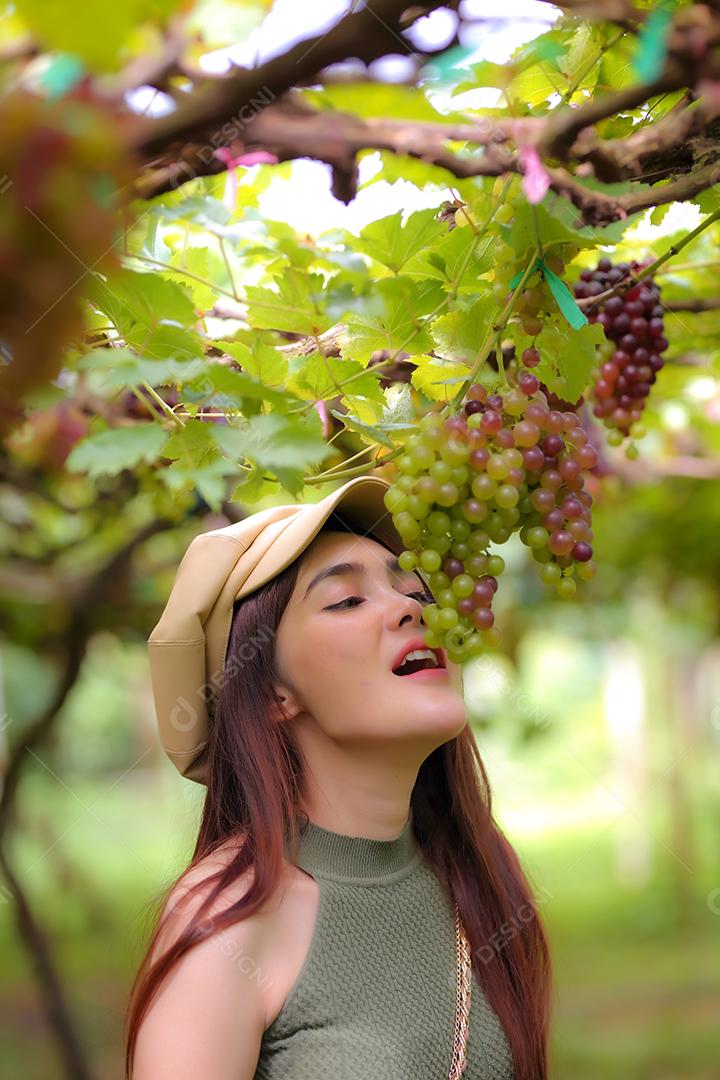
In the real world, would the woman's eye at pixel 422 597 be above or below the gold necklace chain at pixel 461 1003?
above

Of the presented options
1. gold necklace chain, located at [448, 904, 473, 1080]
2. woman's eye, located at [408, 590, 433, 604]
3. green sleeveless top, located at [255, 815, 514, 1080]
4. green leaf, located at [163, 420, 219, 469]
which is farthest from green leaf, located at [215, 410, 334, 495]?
gold necklace chain, located at [448, 904, 473, 1080]

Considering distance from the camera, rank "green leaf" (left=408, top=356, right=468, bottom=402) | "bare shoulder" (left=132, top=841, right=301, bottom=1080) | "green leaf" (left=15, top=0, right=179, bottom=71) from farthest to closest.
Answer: "green leaf" (left=408, top=356, right=468, bottom=402) < "bare shoulder" (left=132, top=841, right=301, bottom=1080) < "green leaf" (left=15, top=0, right=179, bottom=71)

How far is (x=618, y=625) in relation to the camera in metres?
9.41

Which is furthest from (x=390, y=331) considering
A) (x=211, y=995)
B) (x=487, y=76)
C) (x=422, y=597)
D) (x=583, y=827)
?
(x=583, y=827)

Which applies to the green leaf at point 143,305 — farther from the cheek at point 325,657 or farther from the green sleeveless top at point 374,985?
the green sleeveless top at point 374,985

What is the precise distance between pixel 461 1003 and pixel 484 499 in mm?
676

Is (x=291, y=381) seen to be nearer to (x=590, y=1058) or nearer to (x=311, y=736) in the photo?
(x=311, y=736)

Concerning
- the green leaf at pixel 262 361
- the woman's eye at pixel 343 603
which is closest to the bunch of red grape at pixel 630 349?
the woman's eye at pixel 343 603

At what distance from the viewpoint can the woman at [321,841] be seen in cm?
125

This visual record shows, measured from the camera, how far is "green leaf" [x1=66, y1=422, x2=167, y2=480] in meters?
0.95

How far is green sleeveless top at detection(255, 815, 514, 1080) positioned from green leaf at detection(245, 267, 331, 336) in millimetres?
637

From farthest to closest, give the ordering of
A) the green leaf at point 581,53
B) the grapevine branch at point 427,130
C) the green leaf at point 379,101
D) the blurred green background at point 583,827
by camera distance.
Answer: the blurred green background at point 583,827
the green leaf at point 581,53
the green leaf at point 379,101
the grapevine branch at point 427,130

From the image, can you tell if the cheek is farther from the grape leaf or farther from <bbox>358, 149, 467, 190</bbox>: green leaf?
<bbox>358, 149, 467, 190</bbox>: green leaf

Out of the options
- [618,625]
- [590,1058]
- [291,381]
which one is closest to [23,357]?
[291,381]
